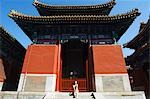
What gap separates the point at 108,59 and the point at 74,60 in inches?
202

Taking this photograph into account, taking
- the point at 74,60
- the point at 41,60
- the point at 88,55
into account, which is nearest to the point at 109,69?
the point at 88,55

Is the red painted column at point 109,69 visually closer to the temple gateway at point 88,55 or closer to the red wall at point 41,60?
the temple gateway at point 88,55

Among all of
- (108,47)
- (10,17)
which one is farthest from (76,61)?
(10,17)

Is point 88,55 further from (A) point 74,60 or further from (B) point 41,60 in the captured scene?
(A) point 74,60

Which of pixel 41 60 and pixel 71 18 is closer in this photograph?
pixel 41 60

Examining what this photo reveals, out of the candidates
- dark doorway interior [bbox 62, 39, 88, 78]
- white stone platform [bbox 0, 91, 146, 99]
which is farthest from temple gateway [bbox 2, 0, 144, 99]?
dark doorway interior [bbox 62, 39, 88, 78]

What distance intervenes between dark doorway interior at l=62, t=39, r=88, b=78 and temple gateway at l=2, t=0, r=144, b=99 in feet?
8.50

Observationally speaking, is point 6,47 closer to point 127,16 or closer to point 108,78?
point 108,78

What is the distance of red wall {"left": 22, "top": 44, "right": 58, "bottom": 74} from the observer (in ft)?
42.6

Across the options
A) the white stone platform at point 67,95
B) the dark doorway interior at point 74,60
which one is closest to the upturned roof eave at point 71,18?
the dark doorway interior at point 74,60

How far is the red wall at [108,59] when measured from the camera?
12.9 meters

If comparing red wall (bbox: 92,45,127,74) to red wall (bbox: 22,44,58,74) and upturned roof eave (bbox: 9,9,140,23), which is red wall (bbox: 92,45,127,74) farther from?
red wall (bbox: 22,44,58,74)

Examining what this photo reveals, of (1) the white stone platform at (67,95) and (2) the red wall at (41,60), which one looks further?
(2) the red wall at (41,60)

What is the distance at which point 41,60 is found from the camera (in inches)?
525
